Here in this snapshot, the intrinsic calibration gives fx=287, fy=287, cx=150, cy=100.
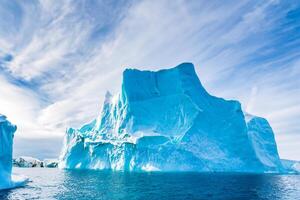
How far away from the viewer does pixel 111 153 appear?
70000 mm

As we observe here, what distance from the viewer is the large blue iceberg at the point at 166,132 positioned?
65.9 m

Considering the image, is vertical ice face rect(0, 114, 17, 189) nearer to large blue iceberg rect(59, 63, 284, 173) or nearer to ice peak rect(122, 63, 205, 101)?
large blue iceberg rect(59, 63, 284, 173)

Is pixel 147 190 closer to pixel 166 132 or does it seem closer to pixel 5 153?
pixel 5 153

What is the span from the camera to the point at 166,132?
7088cm

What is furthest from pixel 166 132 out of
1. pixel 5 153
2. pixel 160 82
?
pixel 5 153

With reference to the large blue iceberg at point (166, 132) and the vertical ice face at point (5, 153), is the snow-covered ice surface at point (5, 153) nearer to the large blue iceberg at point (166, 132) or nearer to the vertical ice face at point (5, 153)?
the vertical ice face at point (5, 153)

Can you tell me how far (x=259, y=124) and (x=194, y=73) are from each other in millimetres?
33369

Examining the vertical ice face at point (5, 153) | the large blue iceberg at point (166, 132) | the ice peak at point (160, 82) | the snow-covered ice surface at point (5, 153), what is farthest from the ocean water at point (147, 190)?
the ice peak at point (160, 82)

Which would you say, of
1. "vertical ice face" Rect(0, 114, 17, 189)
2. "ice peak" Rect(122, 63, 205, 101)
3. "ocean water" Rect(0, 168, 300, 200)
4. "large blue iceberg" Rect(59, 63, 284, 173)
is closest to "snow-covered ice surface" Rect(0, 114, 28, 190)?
"vertical ice face" Rect(0, 114, 17, 189)

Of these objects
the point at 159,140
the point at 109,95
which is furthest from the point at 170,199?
the point at 109,95

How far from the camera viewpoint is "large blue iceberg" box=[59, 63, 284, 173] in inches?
2594

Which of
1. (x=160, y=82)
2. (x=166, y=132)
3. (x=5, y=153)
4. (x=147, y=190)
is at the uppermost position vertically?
(x=160, y=82)

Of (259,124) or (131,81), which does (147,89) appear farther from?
(259,124)

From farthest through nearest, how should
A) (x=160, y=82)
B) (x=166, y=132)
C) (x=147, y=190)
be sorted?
1. (x=160, y=82)
2. (x=166, y=132)
3. (x=147, y=190)
